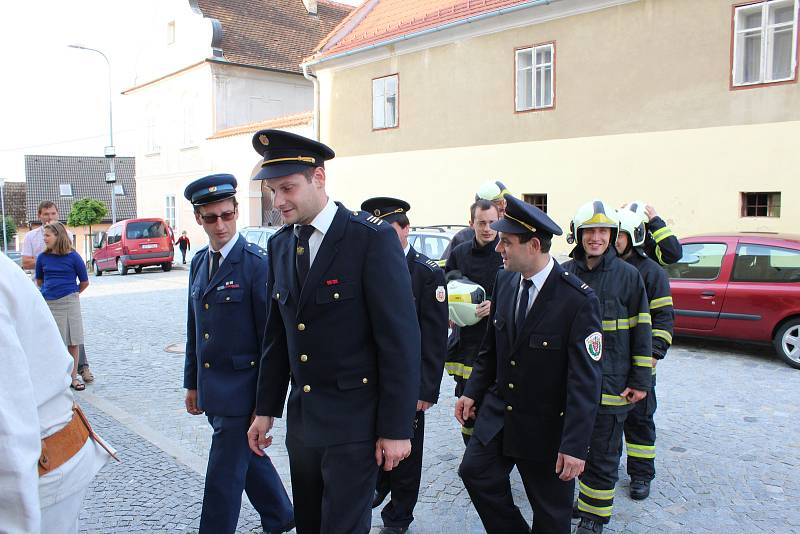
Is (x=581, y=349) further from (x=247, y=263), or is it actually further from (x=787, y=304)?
(x=787, y=304)

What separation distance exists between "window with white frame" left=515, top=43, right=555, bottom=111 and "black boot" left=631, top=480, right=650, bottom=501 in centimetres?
1286

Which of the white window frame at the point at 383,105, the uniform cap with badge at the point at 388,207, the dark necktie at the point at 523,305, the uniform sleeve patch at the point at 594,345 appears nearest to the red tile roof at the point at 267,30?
the white window frame at the point at 383,105

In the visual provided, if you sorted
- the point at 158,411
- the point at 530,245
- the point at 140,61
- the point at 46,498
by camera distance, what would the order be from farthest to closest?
the point at 140,61 → the point at 158,411 → the point at 530,245 → the point at 46,498

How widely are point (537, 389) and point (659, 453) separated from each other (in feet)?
8.76

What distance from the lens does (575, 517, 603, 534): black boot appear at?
3.94 meters

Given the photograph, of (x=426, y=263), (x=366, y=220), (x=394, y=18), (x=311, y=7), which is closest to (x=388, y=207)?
(x=426, y=263)

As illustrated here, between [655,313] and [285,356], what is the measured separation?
8.66 ft

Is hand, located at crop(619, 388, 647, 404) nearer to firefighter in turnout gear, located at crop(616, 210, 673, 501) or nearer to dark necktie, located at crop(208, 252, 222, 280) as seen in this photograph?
firefighter in turnout gear, located at crop(616, 210, 673, 501)

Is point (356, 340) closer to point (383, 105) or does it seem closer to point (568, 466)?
point (568, 466)

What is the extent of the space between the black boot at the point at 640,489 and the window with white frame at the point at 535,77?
12.9m

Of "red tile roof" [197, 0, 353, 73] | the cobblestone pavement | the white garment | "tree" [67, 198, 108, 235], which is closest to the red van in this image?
"red tile roof" [197, 0, 353, 73]

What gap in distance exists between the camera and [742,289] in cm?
880

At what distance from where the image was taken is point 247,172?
27.3 metres

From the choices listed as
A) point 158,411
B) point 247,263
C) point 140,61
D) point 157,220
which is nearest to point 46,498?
point 247,263
